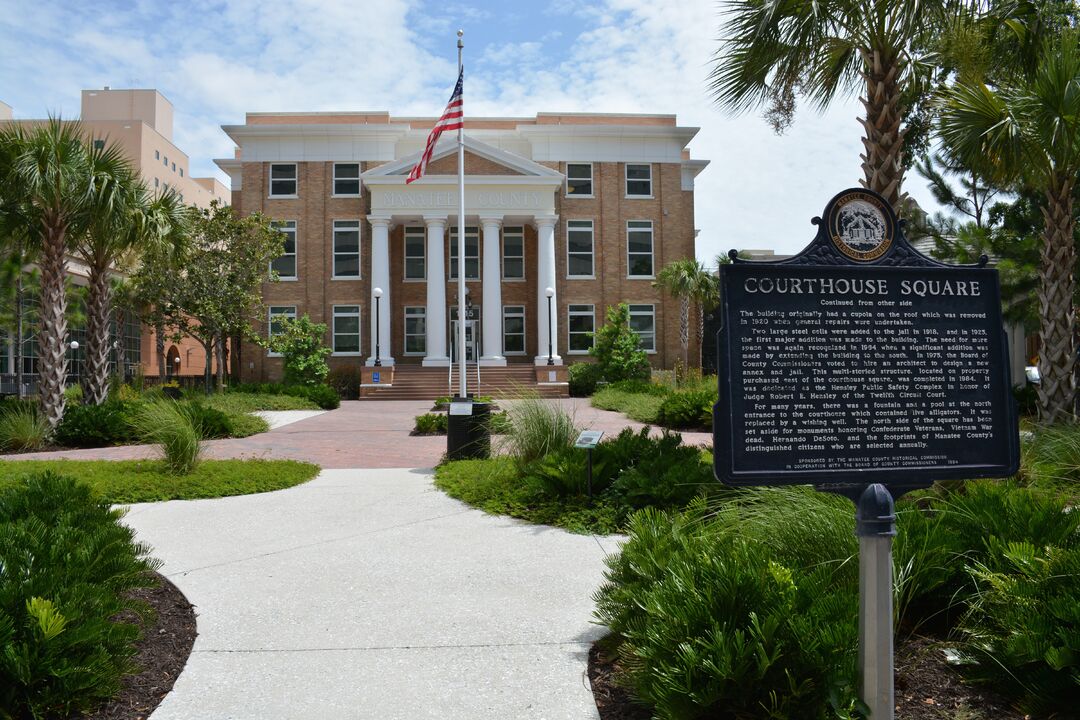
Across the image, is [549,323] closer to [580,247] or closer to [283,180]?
[580,247]

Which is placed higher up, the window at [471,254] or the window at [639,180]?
the window at [639,180]

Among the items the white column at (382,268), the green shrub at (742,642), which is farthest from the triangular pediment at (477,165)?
the green shrub at (742,642)

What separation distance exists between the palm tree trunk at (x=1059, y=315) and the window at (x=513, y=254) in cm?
3028

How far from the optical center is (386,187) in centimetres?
3741

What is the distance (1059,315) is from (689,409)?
9.09 meters

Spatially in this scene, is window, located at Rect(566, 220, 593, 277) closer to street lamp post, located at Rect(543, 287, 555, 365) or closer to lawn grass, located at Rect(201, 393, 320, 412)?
street lamp post, located at Rect(543, 287, 555, 365)

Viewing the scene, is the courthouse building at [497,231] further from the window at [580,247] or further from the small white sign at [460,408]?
the small white sign at [460,408]

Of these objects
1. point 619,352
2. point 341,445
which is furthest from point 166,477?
point 619,352

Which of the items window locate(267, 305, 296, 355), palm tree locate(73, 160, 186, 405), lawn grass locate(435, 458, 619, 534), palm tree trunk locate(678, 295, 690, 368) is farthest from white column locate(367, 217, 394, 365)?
lawn grass locate(435, 458, 619, 534)

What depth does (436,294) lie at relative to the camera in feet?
120

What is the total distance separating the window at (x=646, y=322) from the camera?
132ft

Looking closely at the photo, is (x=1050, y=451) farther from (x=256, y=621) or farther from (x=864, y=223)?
(x=256, y=621)

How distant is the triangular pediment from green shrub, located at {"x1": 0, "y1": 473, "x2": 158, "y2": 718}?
33473 mm

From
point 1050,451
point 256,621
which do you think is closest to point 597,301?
point 1050,451
